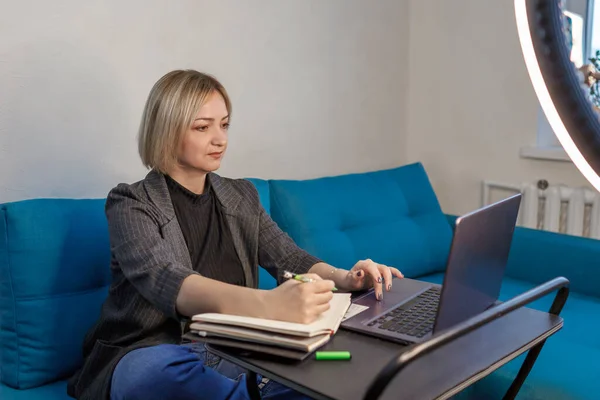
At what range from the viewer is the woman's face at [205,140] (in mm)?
1481

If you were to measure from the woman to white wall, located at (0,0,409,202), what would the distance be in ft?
1.35

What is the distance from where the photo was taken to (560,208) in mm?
2439

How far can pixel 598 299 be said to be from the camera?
218cm

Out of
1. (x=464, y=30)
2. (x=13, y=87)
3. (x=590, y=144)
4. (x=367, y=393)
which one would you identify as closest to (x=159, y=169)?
(x=13, y=87)

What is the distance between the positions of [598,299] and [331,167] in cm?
108

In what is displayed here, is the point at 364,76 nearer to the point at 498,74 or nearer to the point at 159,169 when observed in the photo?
the point at 498,74

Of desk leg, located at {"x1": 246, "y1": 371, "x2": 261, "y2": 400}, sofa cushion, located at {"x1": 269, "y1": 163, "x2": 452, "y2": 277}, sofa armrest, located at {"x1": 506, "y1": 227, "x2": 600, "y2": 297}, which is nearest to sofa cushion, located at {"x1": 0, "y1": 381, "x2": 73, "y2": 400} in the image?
desk leg, located at {"x1": 246, "y1": 371, "x2": 261, "y2": 400}

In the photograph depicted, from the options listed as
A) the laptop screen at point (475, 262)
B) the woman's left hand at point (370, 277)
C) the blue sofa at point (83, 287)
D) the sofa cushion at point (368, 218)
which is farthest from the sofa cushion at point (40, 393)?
the laptop screen at point (475, 262)

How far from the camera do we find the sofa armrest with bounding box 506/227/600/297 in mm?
2180

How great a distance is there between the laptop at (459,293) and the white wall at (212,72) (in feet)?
3.28

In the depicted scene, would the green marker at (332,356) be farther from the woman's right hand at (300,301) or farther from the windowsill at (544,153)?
the windowsill at (544,153)

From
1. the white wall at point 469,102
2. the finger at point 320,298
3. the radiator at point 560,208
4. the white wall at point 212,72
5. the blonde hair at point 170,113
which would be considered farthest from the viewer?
the white wall at point 469,102

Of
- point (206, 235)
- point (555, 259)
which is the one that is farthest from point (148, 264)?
point (555, 259)

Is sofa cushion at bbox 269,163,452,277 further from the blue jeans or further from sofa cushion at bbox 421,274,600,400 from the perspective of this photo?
the blue jeans
